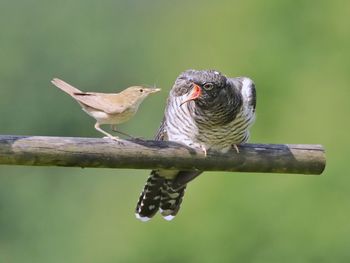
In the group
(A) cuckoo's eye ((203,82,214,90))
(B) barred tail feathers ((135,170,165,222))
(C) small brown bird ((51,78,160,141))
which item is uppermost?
(A) cuckoo's eye ((203,82,214,90))

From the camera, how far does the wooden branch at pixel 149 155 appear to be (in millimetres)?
6379

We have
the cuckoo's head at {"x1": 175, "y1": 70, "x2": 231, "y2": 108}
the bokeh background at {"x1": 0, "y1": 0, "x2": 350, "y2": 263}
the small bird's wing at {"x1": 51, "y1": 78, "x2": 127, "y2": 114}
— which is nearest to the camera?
the small bird's wing at {"x1": 51, "y1": 78, "x2": 127, "y2": 114}

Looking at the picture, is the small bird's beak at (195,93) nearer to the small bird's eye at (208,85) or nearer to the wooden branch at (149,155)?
the small bird's eye at (208,85)

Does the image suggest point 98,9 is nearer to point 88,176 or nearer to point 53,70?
point 53,70

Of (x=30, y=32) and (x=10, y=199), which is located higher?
(x=30, y=32)

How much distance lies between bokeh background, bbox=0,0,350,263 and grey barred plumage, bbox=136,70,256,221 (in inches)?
322

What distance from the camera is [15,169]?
33.6m

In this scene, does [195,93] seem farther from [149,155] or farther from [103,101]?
[149,155]

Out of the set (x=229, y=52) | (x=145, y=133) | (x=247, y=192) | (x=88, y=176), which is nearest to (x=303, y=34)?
(x=229, y=52)

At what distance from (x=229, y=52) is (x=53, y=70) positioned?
13.3m

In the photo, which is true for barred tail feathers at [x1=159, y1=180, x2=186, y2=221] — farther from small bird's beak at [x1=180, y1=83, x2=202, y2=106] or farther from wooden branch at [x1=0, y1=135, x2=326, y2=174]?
wooden branch at [x1=0, y1=135, x2=326, y2=174]

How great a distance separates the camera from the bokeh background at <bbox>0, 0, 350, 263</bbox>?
16906mm

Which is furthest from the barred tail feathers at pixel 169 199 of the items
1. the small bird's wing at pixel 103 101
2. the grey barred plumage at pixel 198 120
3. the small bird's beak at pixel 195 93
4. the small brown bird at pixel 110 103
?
the small bird's wing at pixel 103 101

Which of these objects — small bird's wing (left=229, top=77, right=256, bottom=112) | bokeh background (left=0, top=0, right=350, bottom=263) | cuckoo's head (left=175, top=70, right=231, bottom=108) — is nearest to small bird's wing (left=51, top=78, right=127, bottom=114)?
cuckoo's head (left=175, top=70, right=231, bottom=108)
